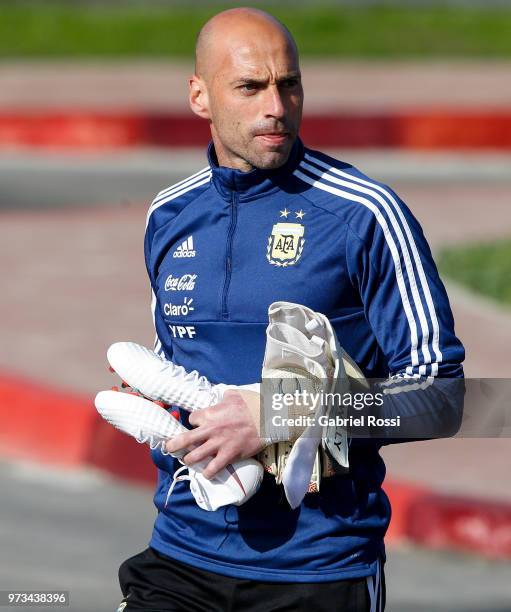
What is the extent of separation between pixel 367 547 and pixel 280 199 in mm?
744

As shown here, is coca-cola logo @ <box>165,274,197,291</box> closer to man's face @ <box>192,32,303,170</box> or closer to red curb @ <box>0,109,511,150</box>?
man's face @ <box>192,32,303,170</box>

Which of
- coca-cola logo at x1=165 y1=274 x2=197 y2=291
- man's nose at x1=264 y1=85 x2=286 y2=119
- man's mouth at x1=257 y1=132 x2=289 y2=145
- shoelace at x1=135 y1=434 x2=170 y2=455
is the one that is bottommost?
shoelace at x1=135 y1=434 x2=170 y2=455

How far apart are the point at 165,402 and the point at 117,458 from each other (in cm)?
405

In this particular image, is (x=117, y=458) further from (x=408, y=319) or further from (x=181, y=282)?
(x=408, y=319)

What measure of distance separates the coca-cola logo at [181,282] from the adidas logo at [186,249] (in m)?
0.05

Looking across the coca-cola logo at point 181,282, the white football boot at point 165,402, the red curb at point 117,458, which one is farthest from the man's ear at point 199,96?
the red curb at point 117,458

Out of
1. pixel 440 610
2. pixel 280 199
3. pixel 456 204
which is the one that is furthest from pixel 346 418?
pixel 456 204

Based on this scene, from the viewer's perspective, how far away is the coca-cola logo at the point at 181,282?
12.0ft

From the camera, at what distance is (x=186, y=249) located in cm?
373

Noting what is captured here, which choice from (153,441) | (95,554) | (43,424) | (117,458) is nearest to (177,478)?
(153,441)

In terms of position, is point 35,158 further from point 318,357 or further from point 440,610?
point 318,357

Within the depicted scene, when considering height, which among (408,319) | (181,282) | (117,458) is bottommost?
(408,319)

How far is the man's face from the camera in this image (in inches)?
140

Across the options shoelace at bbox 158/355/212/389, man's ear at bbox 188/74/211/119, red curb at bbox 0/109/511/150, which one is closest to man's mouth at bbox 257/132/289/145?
man's ear at bbox 188/74/211/119
